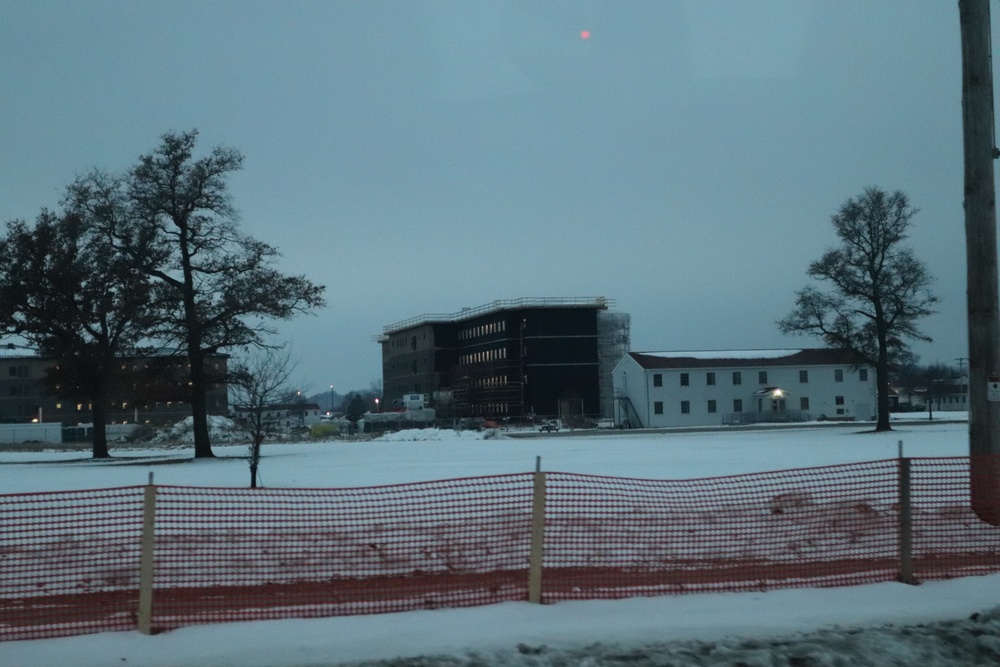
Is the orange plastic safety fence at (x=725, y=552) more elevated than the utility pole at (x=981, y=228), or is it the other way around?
the utility pole at (x=981, y=228)

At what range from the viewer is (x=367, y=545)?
10.5 m

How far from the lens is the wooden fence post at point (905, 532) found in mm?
9527

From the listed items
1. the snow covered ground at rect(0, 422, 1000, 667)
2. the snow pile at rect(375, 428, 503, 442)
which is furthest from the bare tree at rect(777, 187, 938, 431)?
the snow covered ground at rect(0, 422, 1000, 667)

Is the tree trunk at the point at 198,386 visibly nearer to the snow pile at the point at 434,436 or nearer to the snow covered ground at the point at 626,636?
the snow pile at the point at 434,436

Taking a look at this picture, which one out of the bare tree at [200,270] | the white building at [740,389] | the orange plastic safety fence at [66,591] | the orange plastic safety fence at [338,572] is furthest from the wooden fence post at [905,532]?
the white building at [740,389]

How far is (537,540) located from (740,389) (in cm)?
7867

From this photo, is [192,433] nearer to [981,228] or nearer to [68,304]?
[68,304]

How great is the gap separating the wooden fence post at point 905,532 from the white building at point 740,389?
7302cm

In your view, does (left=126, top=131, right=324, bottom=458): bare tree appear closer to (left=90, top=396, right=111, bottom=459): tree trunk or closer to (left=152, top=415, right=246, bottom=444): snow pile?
(left=90, top=396, right=111, bottom=459): tree trunk

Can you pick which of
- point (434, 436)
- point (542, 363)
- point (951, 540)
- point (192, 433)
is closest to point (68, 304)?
point (434, 436)

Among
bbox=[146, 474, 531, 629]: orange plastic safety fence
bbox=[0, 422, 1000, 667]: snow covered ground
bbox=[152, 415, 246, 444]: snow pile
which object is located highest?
bbox=[146, 474, 531, 629]: orange plastic safety fence

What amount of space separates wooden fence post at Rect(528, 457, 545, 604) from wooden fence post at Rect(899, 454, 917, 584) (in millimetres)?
3701

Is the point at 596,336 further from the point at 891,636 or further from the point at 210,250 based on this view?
the point at 891,636

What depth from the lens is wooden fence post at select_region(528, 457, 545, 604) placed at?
8.57m
